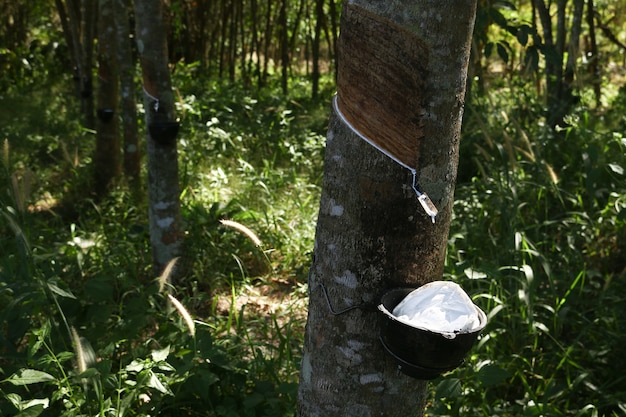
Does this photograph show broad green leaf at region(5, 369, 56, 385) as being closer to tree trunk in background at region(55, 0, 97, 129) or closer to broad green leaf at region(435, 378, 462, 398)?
broad green leaf at region(435, 378, 462, 398)

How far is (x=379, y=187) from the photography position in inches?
48.1

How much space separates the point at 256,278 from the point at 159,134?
86 centimetres

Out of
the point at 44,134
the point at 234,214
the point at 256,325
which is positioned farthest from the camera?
the point at 44,134

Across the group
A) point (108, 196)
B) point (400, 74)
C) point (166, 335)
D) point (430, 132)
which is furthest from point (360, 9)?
point (108, 196)

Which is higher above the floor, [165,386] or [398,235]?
[398,235]

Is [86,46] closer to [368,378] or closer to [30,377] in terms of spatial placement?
[30,377]

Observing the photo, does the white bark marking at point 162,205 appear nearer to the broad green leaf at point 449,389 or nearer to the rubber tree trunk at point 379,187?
the broad green leaf at point 449,389

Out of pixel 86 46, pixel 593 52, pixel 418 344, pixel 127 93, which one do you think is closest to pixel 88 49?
pixel 86 46

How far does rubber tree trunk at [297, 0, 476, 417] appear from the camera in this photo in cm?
116

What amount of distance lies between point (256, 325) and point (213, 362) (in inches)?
37.6

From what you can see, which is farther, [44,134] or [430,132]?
[44,134]

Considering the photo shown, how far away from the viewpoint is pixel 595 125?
4.60m

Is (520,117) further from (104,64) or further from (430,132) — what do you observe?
(430,132)

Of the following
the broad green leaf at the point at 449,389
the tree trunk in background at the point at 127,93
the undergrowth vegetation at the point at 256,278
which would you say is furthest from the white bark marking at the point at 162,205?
the broad green leaf at the point at 449,389
